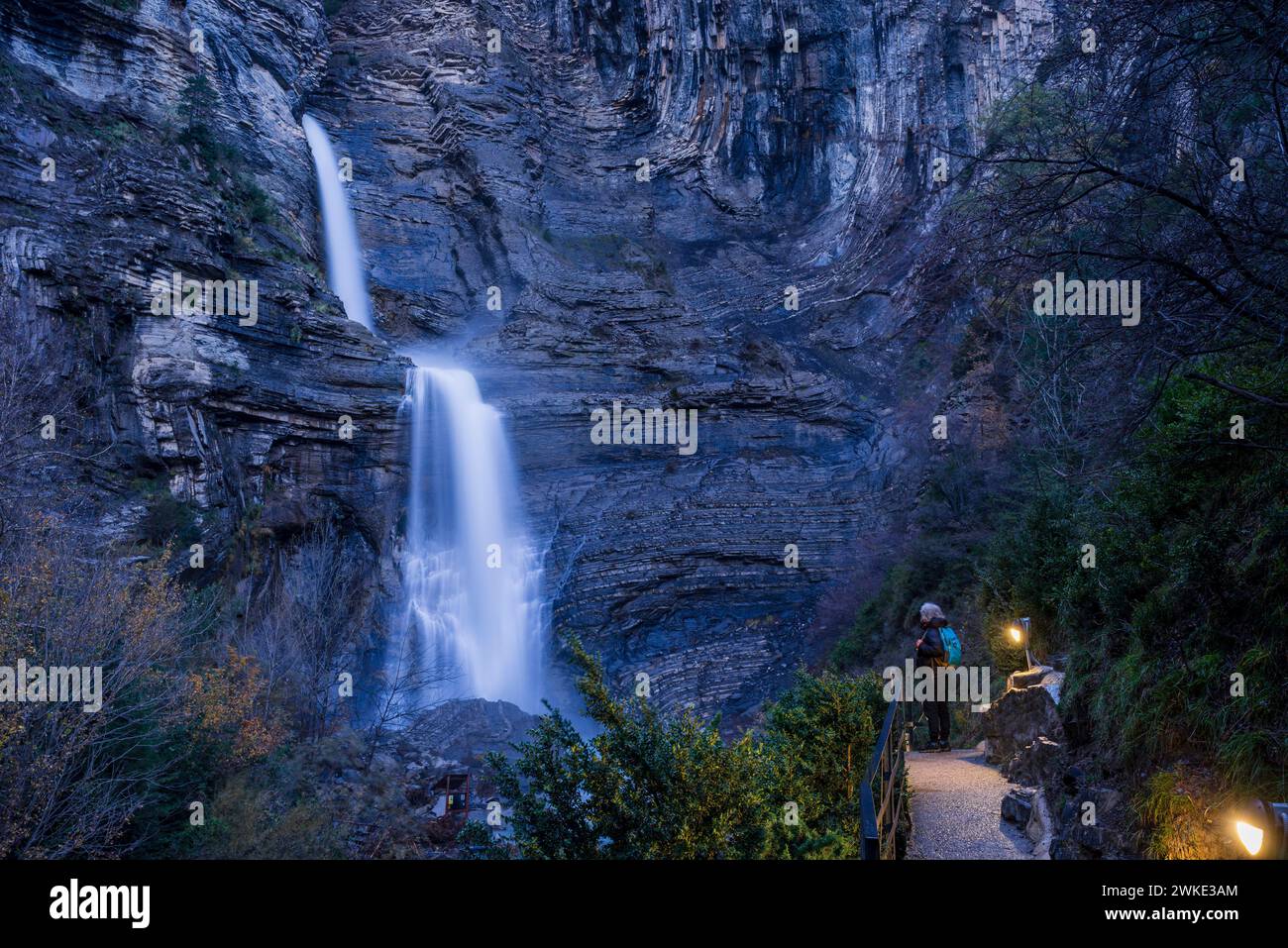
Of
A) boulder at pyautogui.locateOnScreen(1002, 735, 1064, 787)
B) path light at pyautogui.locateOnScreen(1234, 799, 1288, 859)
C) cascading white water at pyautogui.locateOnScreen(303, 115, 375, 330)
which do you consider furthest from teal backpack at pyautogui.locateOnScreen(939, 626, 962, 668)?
cascading white water at pyautogui.locateOnScreen(303, 115, 375, 330)

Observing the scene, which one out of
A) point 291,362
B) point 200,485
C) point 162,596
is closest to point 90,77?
point 291,362

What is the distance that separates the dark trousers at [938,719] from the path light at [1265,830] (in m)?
6.33

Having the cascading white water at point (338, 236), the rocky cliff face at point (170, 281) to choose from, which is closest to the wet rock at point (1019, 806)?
the rocky cliff face at point (170, 281)

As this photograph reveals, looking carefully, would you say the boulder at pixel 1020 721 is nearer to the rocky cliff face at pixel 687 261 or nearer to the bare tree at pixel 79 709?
the bare tree at pixel 79 709

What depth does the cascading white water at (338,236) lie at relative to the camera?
3188cm

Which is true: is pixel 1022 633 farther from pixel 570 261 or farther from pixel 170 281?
pixel 570 261

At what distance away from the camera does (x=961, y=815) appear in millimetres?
7594

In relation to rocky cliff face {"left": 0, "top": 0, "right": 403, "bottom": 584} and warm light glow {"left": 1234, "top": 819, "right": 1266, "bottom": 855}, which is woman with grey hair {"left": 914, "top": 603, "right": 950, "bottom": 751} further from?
rocky cliff face {"left": 0, "top": 0, "right": 403, "bottom": 584}

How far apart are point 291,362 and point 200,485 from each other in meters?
4.86

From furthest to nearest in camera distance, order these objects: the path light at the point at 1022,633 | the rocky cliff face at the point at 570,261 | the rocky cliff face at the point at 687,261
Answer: the rocky cliff face at the point at 687,261, the rocky cliff face at the point at 570,261, the path light at the point at 1022,633

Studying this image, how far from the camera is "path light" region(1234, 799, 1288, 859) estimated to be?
148 inches

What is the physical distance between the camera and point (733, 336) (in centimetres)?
3356

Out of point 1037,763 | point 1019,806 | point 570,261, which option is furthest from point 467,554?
point 1019,806
